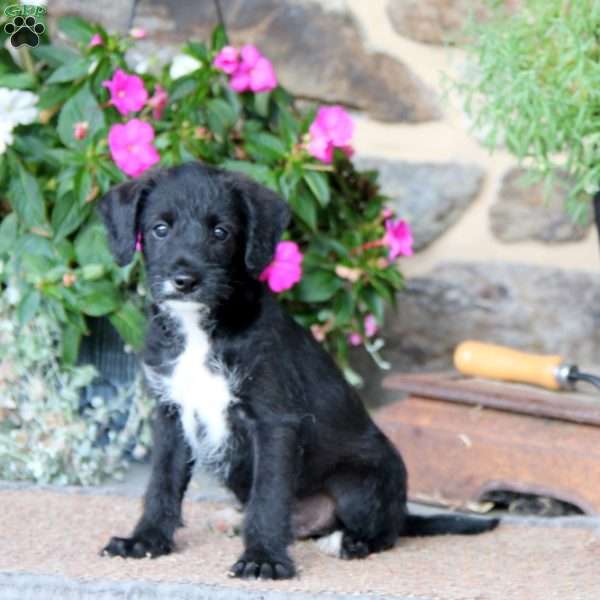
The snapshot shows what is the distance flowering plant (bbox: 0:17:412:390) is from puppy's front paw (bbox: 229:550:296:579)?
107cm

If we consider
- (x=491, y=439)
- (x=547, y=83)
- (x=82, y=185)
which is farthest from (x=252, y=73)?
(x=491, y=439)

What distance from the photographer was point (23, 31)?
3830 mm

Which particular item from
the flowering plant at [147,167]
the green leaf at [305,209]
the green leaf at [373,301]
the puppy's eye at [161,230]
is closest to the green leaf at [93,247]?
the flowering plant at [147,167]

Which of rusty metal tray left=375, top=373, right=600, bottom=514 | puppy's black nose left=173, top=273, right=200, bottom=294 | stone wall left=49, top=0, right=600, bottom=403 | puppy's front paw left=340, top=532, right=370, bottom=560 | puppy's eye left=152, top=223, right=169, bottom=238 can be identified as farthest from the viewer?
stone wall left=49, top=0, right=600, bottom=403

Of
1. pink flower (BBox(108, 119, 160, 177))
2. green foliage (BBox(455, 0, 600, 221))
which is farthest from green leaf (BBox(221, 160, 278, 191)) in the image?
green foliage (BBox(455, 0, 600, 221))

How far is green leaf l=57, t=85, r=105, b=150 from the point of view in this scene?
3652 mm

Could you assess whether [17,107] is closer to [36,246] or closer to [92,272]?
[36,246]

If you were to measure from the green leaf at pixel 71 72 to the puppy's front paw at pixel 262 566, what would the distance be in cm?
162

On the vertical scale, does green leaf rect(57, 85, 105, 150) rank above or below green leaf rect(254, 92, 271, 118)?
below

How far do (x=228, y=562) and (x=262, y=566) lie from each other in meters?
0.17

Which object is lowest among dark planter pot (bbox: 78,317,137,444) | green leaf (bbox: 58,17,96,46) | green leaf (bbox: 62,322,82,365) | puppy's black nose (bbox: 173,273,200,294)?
dark planter pot (bbox: 78,317,137,444)

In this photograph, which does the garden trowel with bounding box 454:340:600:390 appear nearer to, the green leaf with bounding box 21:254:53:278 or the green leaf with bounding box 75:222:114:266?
the green leaf with bounding box 75:222:114:266

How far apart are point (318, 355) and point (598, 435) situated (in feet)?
2.63

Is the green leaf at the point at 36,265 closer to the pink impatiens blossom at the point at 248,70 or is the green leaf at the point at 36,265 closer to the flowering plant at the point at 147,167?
the flowering plant at the point at 147,167
